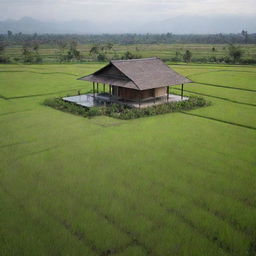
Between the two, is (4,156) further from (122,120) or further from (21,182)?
(122,120)

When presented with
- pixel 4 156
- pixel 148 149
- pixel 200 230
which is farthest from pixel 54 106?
pixel 200 230

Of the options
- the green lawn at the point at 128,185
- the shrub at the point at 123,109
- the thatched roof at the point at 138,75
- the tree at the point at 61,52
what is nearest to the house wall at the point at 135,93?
the thatched roof at the point at 138,75

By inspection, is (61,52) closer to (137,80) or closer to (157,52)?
(157,52)

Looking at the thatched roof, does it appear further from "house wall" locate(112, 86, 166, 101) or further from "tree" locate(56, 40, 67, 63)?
"tree" locate(56, 40, 67, 63)

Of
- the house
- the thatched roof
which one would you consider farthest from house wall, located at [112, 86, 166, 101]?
the thatched roof

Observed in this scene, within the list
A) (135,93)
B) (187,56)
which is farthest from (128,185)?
(187,56)

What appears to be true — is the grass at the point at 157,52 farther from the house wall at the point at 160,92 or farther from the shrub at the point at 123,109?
the shrub at the point at 123,109
